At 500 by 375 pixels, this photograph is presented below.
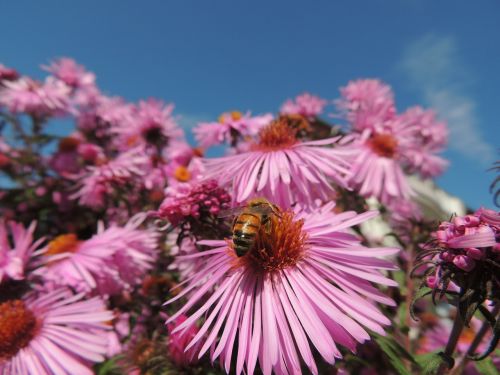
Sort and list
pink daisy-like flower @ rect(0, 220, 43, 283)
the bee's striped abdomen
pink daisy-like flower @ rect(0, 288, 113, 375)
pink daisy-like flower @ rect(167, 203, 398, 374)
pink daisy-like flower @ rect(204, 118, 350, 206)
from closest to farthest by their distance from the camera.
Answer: pink daisy-like flower @ rect(167, 203, 398, 374)
the bee's striped abdomen
pink daisy-like flower @ rect(204, 118, 350, 206)
pink daisy-like flower @ rect(0, 288, 113, 375)
pink daisy-like flower @ rect(0, 220, 43, 283)

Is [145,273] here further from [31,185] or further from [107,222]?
[31,185]

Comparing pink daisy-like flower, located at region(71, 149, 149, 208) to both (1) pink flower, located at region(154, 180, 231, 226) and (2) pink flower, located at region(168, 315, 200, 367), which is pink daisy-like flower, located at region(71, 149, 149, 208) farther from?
(2) pink flower, located at region(168, 315, 200, 367)

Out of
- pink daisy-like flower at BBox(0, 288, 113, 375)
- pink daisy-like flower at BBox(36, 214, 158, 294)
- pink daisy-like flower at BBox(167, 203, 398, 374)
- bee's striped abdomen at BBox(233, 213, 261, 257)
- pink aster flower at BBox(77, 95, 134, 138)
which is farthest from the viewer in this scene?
pink aster flower at BBox(77, 95, 134, 138)

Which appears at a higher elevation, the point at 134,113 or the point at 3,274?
the point at 134,113

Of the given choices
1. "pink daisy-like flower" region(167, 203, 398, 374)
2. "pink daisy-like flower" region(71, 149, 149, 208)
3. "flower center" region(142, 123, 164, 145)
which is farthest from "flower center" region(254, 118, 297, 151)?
"flower center" region(142, 123, 164, 145)

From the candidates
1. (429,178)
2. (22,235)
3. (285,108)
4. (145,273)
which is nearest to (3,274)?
(22,235)

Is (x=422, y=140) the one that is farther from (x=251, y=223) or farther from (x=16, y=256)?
(x=16, y=256)

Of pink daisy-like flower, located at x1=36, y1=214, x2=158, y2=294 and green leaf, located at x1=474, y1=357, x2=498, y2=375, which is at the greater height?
pink daisy-like flower, located at x1=36, y1=214, x2=158, y2=294
